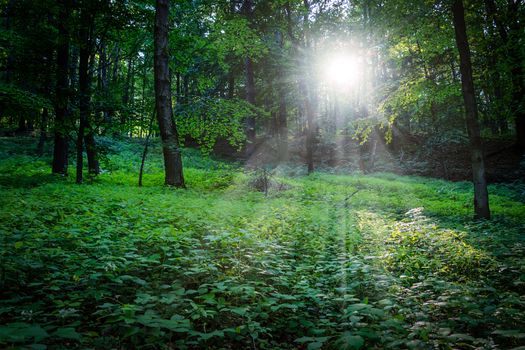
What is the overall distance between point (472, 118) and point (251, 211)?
6.91m

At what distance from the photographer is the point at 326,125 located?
40.2 meters

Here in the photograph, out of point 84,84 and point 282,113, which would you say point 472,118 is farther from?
point 282,113

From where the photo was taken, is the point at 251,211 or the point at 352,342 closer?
the point at 352,342

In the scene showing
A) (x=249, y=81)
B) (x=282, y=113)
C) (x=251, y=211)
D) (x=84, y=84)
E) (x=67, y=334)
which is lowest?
(x=251, y=211)

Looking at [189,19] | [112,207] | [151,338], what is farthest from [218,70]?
[151,338]

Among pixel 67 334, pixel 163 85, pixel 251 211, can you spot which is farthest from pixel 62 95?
pixel 67 334

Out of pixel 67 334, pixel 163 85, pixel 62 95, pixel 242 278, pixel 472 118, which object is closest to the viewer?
pixel 67 334

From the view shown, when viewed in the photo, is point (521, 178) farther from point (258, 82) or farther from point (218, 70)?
point (218, 70)

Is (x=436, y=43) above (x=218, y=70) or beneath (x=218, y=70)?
beneath

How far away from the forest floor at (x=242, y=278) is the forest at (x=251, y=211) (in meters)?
0.03

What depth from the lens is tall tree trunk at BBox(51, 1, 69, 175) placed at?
31.5ft

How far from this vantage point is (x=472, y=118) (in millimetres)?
8773

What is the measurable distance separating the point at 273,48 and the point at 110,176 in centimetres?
1165

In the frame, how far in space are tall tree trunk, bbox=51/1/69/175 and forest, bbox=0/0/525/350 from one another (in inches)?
3.3
